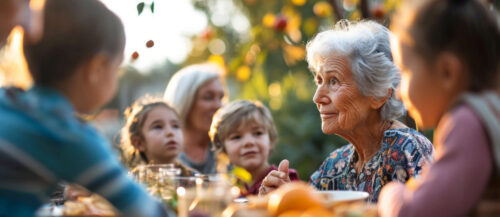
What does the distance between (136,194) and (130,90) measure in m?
25.2

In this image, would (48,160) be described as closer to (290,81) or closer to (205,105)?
(205,105)

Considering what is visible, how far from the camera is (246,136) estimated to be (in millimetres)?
3668

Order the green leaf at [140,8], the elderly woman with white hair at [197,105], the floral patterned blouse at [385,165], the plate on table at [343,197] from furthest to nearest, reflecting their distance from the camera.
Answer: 1. the elderly woman with white hair at [197,105]
2. the floral patterned blouse at [385,165]
3. the green leaf at [140,8]
4. the plate on table at [343,197]

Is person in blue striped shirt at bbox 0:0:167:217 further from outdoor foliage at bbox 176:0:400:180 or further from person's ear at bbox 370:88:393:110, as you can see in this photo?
outdoor foliage at bbox 176:0:400:180

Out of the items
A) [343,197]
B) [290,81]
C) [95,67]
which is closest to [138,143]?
[343,197]

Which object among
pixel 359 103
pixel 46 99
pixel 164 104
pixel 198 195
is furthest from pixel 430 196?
pixel 164 104

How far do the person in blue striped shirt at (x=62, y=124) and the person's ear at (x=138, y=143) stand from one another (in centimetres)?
250

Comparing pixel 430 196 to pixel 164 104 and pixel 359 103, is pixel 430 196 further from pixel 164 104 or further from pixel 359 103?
pixel 164 104

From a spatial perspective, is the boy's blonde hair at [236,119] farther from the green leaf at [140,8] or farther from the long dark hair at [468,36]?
the long dark hair at [468,36]

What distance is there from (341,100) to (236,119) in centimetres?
110

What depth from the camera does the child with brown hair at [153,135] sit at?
3.78 m

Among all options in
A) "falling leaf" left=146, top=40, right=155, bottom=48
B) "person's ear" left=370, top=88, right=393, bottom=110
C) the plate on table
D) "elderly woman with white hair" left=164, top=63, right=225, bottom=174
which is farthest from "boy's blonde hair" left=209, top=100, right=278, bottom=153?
the plate on table

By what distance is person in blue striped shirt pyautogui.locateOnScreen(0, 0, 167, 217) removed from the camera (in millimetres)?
1285

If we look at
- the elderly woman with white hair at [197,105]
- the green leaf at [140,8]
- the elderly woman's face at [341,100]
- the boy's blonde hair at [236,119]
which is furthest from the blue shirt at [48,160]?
the elderly woman with white hair at [197,105]
